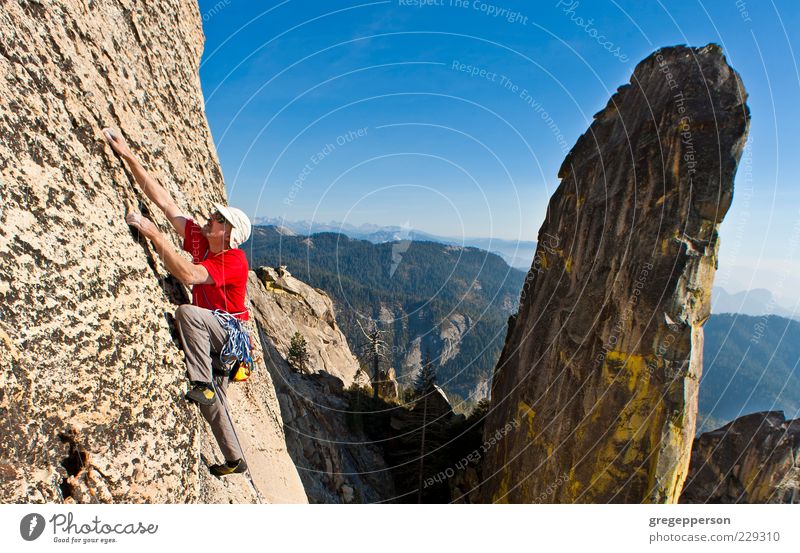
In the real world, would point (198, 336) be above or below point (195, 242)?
below

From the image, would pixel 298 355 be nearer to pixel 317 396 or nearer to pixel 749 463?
pixel 317 396

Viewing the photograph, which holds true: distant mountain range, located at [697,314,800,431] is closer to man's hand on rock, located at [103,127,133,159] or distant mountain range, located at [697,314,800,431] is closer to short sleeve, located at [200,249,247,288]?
short sleeve, located at [200,249,247,288]

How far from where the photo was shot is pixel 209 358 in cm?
512

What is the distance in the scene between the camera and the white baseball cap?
5086mm

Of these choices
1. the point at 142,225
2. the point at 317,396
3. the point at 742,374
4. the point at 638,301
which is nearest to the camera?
the point at 142,225

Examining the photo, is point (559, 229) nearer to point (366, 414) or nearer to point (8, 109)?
point (366, 414)

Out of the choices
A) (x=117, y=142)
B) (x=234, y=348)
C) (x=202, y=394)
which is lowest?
(x=202, y=394)

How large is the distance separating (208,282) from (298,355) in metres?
21.6

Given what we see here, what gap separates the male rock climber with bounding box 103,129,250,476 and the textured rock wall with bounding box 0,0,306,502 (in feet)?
0.52

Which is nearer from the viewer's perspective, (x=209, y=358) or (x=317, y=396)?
(x=209, y=358)

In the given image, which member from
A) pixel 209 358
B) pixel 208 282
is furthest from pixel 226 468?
pixel 208 282

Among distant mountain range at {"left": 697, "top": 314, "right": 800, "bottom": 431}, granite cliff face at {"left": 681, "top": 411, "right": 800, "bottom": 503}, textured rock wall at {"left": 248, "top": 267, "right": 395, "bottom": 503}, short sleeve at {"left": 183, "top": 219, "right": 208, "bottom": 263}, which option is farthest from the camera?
distant mountain range at {"left": 697, "top": 314, "right": 800, "bottom": 431}

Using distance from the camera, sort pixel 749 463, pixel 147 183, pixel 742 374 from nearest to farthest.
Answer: pixel 147 183 < pixel 749 463 < pixel 742 374

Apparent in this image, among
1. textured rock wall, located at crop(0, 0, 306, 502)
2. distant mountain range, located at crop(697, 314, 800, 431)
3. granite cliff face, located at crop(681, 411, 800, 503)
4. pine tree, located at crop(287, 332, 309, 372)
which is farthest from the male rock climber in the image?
distant mountain range, located at crop(697, 314, 800, 431)
